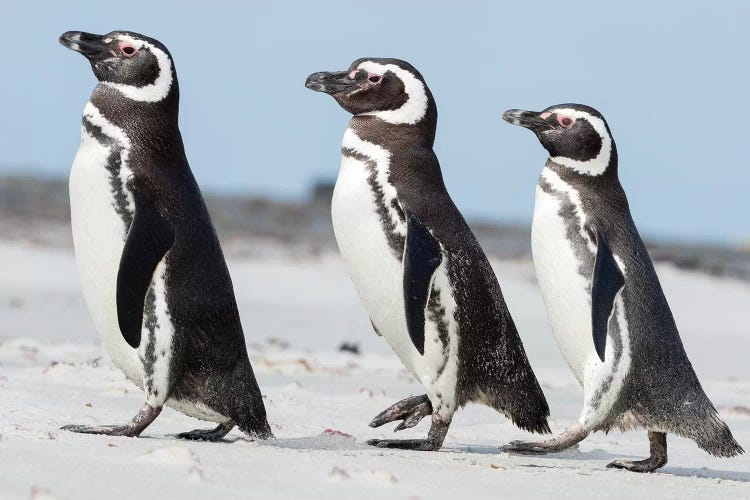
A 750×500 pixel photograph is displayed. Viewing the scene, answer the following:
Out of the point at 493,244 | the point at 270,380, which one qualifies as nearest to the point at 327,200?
the point at 493,244

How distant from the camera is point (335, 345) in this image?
12.1 metres

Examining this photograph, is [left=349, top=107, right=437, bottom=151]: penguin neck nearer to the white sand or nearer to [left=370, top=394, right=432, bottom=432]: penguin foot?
[left=370, top=394, right=432, bottom=432]: penguin foot

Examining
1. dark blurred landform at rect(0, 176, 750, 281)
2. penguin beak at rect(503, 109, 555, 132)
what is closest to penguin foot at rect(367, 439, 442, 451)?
penguin beak at rect(503, 109, 555, 132)

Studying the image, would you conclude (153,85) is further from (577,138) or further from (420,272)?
(577,138)

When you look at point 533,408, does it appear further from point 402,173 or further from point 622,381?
point 402,173

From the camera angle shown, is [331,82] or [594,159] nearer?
[594,159]

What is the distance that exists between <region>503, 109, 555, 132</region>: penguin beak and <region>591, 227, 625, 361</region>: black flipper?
0.70 meters

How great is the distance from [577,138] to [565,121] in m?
0.10

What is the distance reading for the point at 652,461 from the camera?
5.45 metres

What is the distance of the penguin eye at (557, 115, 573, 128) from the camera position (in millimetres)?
5758

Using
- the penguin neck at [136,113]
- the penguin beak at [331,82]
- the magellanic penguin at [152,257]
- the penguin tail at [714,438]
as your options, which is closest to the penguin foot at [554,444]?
the penguin tail at [714,438]

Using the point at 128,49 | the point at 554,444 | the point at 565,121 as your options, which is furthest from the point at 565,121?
the point at 128,49

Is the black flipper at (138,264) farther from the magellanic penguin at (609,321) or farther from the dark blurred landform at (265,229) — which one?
the dark blurred landform at (265,229)

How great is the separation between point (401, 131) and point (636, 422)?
165 centimetres
